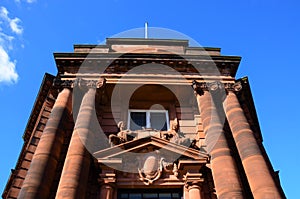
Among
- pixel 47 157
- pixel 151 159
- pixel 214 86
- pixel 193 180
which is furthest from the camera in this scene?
pixel 214 86

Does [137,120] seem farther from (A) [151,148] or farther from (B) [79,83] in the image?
(B) [79,83]

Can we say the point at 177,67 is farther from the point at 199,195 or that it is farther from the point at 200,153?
the point at 199,195

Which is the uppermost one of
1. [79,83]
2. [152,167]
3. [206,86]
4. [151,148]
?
[206,86]

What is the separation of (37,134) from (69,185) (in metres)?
5.68

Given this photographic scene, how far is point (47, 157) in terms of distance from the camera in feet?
43.7

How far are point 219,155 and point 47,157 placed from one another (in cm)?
736

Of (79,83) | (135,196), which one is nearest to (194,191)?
(135,196)

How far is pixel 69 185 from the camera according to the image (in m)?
11.9

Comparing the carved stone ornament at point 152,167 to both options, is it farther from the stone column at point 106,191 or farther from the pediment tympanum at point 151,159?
the stone column at point 106,191

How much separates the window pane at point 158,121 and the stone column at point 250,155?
138 inches

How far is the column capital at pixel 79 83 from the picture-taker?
17.5m

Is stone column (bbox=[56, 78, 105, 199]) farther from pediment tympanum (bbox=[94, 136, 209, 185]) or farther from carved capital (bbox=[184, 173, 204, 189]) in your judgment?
carved capital (bbox=[184, 173, 204, 189])

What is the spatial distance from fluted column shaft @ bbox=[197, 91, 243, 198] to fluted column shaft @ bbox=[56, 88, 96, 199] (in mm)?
5423

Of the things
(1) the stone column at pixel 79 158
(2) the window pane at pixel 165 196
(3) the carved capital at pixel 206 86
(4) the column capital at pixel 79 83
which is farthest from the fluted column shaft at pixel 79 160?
(3) the carved capital at pixel 206 86
